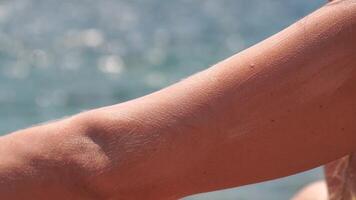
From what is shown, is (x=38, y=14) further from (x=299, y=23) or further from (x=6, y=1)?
(x=299, y=23)

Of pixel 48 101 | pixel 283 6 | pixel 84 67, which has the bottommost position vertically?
pixel 48 101

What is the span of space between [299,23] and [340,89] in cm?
10

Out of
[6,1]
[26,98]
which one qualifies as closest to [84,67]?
[26,98]

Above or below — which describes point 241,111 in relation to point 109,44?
below

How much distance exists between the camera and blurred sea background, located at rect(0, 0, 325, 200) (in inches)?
209

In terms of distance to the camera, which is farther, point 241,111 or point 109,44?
point 109,44

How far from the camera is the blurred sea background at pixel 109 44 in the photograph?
209 inches

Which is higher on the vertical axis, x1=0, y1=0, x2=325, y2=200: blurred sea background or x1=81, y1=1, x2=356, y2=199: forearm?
x1=0, y1=0, x2=325, y2=200: blurred sea background

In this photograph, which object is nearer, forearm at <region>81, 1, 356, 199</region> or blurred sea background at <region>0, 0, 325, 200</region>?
forearm at <region>81, 1, 356, 199</region>

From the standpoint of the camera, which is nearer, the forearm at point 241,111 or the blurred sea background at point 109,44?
the forearm at point 241,111

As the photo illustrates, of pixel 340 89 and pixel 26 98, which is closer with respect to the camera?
pixel 340 89

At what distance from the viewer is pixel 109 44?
6195mm

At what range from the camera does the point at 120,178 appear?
3.41 feet

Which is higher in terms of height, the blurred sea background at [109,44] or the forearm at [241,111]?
the blurred sea background at [109,44]
